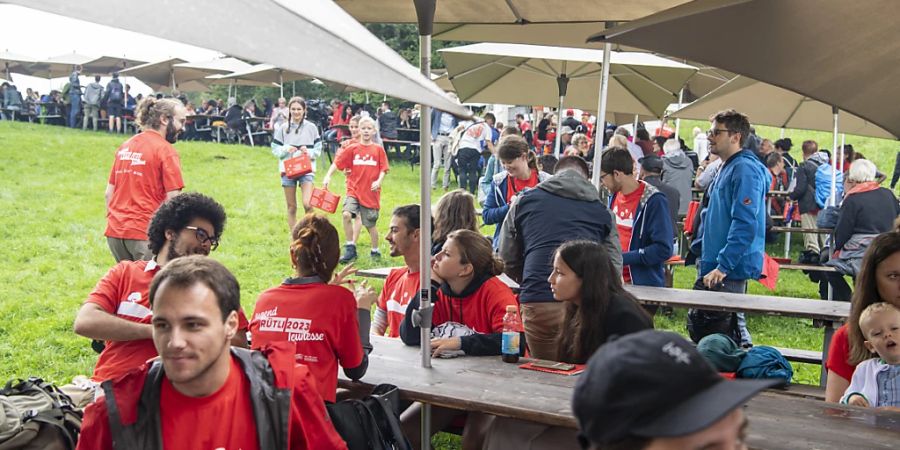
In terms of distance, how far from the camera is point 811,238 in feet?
42.3

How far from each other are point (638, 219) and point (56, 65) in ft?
113

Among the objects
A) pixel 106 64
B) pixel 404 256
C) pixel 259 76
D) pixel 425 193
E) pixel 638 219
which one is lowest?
pixel 404 256

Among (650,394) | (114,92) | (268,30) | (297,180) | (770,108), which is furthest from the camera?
(114,92)

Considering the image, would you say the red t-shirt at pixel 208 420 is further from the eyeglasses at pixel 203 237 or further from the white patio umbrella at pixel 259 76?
the white patio umbrella at pixel 259 76

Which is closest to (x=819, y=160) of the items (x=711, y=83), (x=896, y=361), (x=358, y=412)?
(x=711, y=83)

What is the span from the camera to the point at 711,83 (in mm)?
15984

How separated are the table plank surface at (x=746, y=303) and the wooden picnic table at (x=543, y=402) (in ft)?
7.13

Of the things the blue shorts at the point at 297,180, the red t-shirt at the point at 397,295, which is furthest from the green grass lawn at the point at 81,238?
the red t-shirt at the point at 397,295

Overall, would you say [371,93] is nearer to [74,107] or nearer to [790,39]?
[74,107]

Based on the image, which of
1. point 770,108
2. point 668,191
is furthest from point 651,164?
point 770,108

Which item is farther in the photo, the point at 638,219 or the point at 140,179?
the point at 140,179

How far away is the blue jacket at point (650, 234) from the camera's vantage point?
6504 millimetres

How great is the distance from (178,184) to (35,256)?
508cm

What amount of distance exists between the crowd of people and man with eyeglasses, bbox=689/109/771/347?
0.05ft
